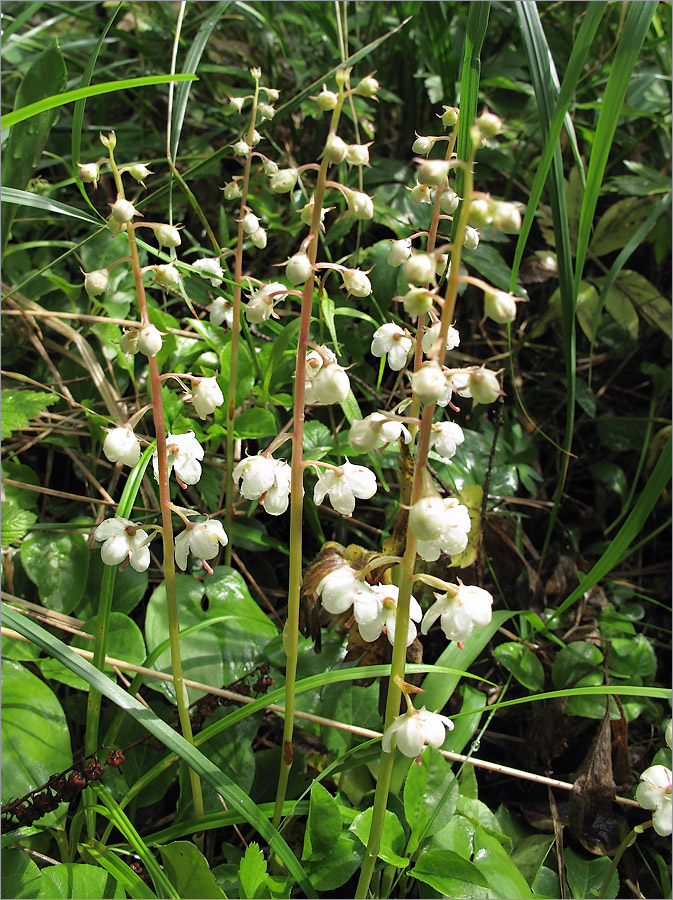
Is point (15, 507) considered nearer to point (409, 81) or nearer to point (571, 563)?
point (571, 563)

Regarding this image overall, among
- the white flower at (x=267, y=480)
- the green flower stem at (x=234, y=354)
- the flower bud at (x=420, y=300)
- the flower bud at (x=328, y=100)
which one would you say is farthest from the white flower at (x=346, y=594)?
the green flower stem at (x=234, y=354)

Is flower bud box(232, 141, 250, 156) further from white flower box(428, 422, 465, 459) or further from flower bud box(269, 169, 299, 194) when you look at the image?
white flower box(428, 422, 465, 459)

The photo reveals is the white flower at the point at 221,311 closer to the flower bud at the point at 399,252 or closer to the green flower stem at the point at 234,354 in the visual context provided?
A: the green flower stem at the point at 234,354

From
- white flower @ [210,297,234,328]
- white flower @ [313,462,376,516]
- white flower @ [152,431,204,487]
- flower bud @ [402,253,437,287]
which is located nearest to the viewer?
flower bud @ [402,253,437,287]

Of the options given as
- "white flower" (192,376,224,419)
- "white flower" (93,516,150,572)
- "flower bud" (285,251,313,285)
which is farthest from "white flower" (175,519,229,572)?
"flower bud" (285,251,313,285)

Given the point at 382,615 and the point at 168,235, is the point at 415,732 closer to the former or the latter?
the point at 382,615
